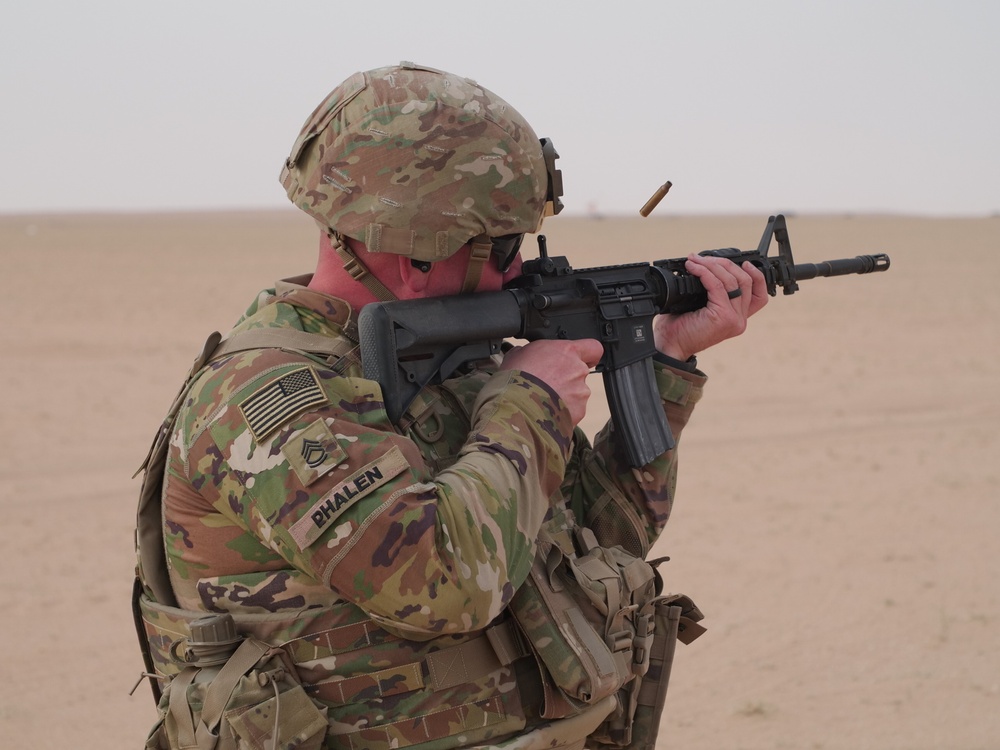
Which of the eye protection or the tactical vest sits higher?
the eye protection

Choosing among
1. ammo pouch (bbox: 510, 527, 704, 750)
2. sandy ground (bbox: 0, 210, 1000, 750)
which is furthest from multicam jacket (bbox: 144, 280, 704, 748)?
sandy ground (bbox: 0, 210, 1000, 750)

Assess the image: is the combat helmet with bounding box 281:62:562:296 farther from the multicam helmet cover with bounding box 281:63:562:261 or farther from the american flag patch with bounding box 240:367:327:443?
the american flag patch with bounding box 240:367:327:443

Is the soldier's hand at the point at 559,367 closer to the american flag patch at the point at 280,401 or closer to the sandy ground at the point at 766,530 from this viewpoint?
the american flag patch at the point at 280,401

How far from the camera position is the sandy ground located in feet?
18.3

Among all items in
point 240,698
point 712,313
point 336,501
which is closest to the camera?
point 336,501

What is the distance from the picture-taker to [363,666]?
95.0 inches

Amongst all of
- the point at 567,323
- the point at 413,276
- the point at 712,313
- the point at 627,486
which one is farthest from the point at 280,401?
the point at 712,313

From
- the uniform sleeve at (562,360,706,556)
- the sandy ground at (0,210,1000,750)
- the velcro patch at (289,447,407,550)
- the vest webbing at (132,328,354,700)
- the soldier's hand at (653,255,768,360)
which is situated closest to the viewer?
the velcro patch at (289,447,407,550)

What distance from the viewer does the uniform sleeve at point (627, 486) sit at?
3061 mm

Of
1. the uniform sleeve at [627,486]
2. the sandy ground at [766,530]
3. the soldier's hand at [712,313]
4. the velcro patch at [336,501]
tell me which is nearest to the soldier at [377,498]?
the velcro patch at [336,501]

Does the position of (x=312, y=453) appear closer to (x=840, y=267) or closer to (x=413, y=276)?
(x=413, y=276)

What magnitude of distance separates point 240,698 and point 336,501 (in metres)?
0.50

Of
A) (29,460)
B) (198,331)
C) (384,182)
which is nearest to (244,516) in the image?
(384,182)

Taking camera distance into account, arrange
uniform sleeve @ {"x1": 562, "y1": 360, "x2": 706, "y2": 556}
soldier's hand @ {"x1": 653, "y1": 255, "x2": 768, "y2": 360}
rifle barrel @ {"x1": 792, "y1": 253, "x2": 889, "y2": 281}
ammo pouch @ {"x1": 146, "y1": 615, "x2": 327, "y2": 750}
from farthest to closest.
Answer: rifle barrel @ {"x1": 792, "y1": 253, "x2": 889, "y2": 281} < soldier's hand @ {"x1": 653, "y1": 255, "x2": 768, "y2": 360} < uniform sleeve @ {"x1": 562, "y1": 360, "x2": 706, "y2": 556} < ammo pouch @ {"x1": 146, "y1": 615, "x2": 327, "y2": 750}
